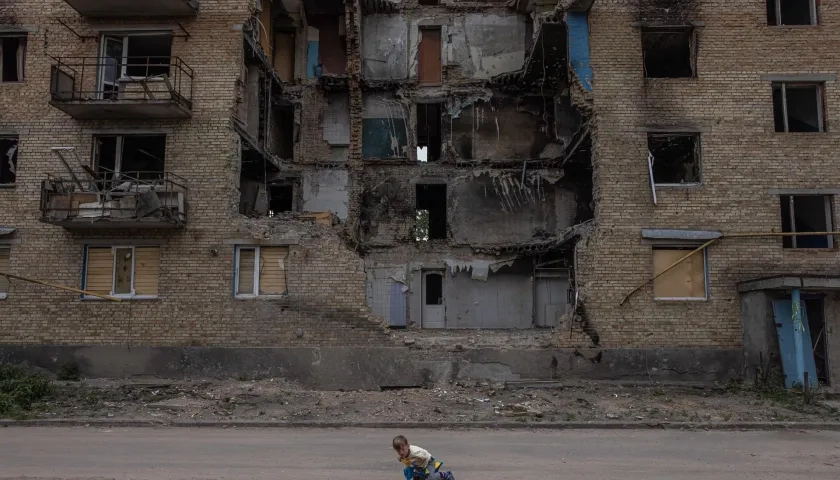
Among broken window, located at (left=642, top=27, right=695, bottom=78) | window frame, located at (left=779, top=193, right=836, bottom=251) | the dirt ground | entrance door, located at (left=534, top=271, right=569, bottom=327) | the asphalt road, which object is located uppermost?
broken window, located at (left=642, top=27, right=695, bottom=78)

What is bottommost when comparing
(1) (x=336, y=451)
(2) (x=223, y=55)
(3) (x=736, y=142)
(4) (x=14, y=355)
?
(1) (x=336, y=451)

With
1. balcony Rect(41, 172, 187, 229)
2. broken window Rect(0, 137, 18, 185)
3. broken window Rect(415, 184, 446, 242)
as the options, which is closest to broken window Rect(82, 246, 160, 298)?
balcony Rect(41, 172, 187, 229)

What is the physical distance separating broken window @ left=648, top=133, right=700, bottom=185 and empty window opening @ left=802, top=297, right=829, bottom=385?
12.5ft

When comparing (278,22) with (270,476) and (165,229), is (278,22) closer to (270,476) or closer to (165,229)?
(165,229)

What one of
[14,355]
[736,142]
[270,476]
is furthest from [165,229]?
[736,142]

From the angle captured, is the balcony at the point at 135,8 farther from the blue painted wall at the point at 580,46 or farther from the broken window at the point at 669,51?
the broken window at the point at 669,51

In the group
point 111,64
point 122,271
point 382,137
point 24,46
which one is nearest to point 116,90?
point 111,64

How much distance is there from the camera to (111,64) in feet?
51.2

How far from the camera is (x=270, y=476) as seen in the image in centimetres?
775

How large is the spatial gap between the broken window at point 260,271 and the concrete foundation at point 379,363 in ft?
4.77

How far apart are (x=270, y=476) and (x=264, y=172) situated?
42.8 ft

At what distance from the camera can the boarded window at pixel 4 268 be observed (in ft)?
49.1

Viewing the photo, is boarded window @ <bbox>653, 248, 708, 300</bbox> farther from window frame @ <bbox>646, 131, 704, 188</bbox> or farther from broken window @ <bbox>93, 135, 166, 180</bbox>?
broken window @ <bbox>93, 135, 166, 180</bbox>

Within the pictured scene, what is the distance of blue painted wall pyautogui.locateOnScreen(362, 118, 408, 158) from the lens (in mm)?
21031
